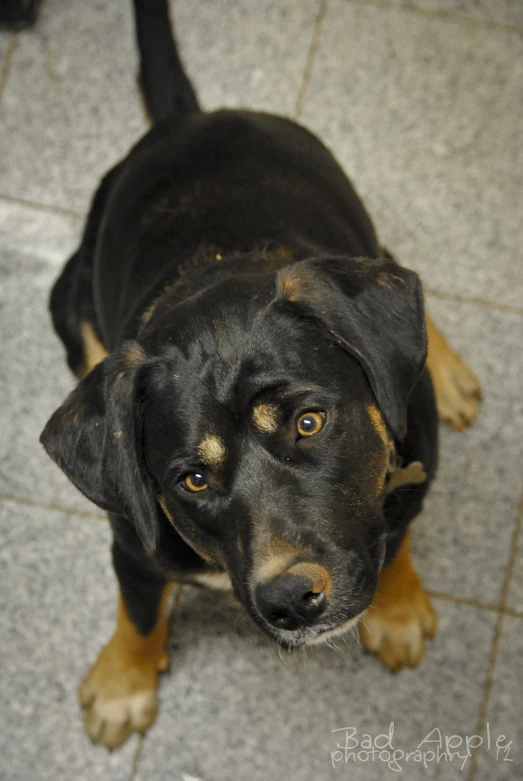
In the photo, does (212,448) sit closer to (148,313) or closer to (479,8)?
(148,313)

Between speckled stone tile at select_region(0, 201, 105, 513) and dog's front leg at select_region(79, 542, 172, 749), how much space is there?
1.78 feet

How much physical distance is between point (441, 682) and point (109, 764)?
1124 millimetres

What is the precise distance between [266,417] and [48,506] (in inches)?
60.4

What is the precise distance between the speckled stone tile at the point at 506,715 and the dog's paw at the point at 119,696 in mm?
1078

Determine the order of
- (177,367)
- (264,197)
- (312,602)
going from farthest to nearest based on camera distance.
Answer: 1. (264,197)
2. (177,367)
3. (312,602)

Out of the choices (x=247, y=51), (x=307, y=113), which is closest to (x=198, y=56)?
(x=247, y=51)

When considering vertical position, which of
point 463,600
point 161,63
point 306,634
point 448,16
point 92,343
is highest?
point 448,16

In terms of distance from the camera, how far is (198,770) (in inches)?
115

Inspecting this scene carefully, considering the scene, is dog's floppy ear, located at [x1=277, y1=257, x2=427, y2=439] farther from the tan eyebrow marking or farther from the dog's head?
the tan eyebrow marking

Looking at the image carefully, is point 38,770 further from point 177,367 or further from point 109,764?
point 177,367

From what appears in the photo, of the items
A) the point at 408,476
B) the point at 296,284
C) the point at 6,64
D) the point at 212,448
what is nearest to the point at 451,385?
the point at 408,476

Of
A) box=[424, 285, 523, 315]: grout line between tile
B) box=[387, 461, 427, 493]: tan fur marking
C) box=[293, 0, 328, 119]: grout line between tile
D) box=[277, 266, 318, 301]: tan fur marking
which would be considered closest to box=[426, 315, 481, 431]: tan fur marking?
box=[424, 285, 523, 315]: grout line between tile

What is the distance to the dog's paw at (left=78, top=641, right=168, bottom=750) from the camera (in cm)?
286

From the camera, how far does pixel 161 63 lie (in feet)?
10.2
